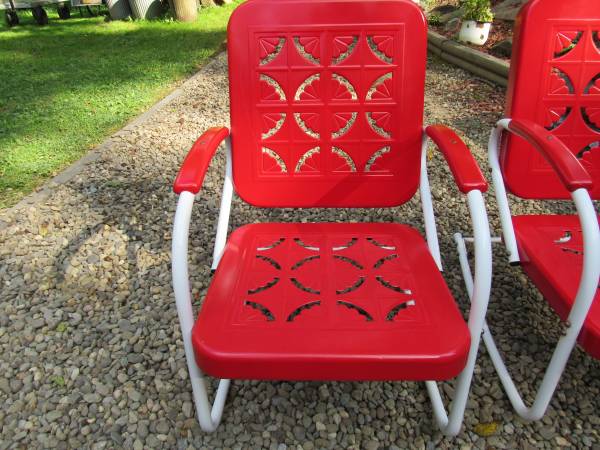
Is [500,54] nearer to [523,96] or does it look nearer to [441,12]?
[441,12]

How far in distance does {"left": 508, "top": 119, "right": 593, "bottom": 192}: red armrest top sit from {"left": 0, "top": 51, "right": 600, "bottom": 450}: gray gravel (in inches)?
29.9

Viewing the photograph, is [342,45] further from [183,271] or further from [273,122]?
[183,271]

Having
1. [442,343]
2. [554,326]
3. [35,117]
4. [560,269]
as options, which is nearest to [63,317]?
[442,343]

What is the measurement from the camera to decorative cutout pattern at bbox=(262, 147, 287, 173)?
150 cm

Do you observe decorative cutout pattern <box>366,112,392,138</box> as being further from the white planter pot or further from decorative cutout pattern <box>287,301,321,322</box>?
the white planter pot

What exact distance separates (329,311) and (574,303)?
22.4 inches

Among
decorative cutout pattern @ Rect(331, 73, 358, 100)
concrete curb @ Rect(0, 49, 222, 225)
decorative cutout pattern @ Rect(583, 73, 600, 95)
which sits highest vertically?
decorative cutout pattern @ Rect(331, 73, 358, 100)

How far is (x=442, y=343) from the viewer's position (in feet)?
3.39

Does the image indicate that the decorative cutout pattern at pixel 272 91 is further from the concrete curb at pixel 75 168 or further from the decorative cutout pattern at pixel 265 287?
the concrete curb at pixel 75 168

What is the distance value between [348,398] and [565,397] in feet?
2.21

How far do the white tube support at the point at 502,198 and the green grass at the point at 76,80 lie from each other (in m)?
2.42

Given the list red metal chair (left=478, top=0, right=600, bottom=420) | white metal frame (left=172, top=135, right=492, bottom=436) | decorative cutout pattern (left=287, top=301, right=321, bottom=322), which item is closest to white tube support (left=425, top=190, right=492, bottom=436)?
white metal frame (left=172, top=135, right=492, bottom=436)

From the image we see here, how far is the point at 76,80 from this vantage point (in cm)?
471

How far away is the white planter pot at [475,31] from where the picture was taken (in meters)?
5.12
